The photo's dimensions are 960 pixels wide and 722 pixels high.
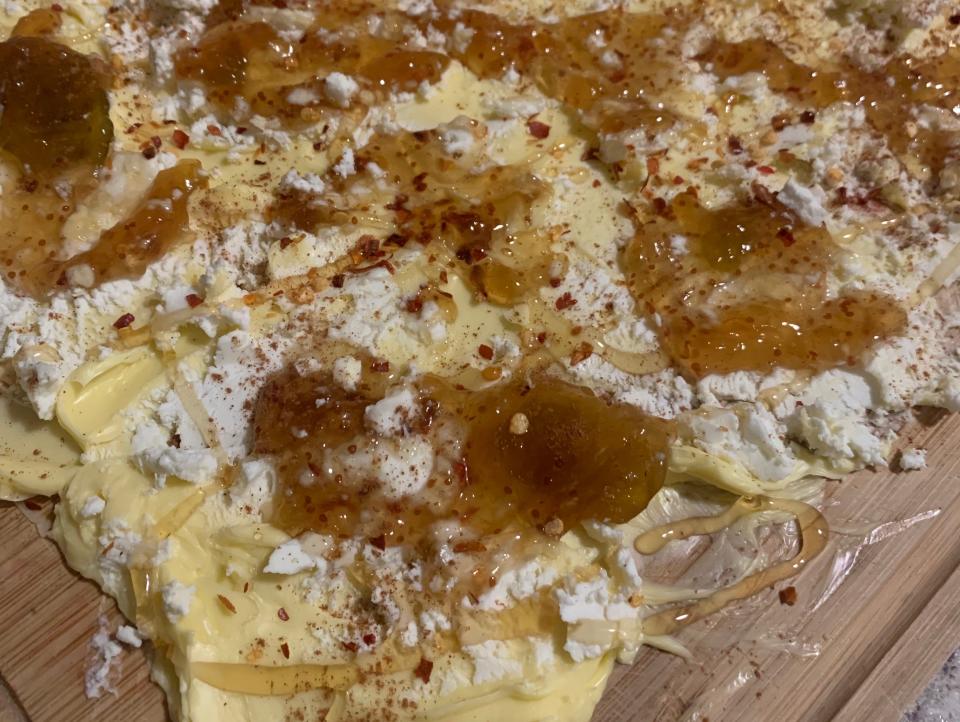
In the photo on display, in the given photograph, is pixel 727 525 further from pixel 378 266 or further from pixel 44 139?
pixel 44 139

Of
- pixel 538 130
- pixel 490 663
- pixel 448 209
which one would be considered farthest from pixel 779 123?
pixel 490 663

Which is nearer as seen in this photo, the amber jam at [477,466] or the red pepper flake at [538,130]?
the amber jam at [477,466]

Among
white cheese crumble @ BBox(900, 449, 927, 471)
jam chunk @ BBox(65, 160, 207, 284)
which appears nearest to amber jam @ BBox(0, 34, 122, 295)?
jam chunk @ BBox(65, 160, 207, 284)

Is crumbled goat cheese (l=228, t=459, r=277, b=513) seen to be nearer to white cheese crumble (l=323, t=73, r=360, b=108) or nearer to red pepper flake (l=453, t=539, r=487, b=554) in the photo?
red pepper flake (l=453, t=539, r=487, b=554)

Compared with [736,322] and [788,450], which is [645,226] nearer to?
[736,322]

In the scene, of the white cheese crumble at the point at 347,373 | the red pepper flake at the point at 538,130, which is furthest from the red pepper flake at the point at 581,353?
the red pepper flake at the point at 538,130

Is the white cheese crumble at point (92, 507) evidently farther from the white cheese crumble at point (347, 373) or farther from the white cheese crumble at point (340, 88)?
the white cheese crumble at point (340, 88)
